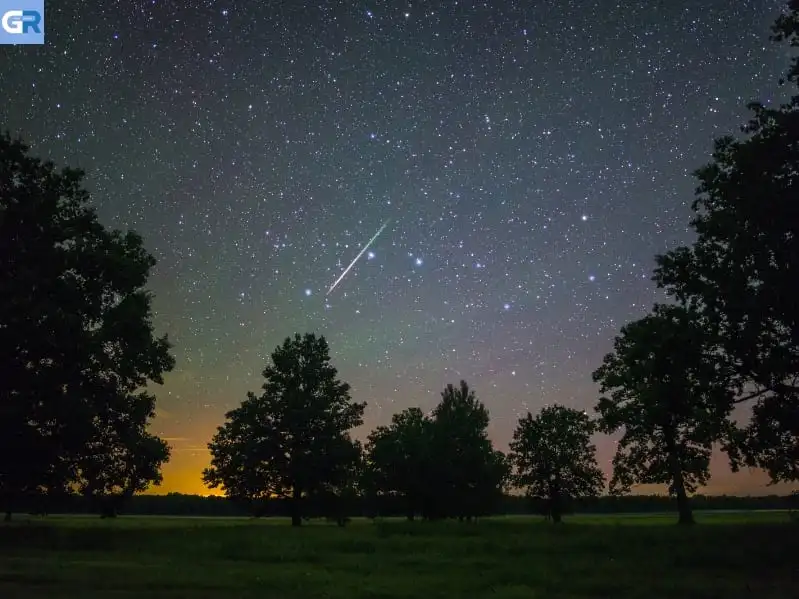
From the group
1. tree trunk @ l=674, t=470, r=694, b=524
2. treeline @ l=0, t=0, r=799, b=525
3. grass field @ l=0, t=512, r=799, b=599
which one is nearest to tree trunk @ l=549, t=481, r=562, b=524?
tree trunk @ l=674, t=470, r=694, b=524

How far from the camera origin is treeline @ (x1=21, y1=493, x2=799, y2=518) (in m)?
53.3

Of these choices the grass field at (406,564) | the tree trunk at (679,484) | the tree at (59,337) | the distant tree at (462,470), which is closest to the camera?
the grass field at (406,564)

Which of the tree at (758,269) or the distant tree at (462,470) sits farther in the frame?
the distant tree at (462,470)

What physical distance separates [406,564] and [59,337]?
1749cm

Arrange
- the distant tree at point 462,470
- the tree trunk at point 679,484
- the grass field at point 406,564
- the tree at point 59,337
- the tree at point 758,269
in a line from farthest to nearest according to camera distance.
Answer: the distant tree at point 462,470, the tree trunk at point 679,484, the tree at point 59,337, the tree at point 758,269, the grass field at point 406,564

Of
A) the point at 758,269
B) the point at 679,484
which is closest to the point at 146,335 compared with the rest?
the point at 758,269

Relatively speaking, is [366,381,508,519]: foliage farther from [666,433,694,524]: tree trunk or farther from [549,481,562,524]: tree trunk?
[666,433,694,524]: tree trunk

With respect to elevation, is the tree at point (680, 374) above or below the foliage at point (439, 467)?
above

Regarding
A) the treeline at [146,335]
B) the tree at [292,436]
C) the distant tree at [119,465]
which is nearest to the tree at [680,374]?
the treeline at [146,335]

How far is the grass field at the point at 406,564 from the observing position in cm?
1440

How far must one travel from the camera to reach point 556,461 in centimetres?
7806

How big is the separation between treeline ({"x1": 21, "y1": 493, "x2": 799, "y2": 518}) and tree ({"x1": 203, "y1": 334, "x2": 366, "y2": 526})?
2.04 meters

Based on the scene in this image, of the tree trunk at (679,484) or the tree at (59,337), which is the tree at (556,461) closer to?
the tree trunk at (679,484)

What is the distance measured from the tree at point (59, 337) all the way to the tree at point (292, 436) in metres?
22.4
